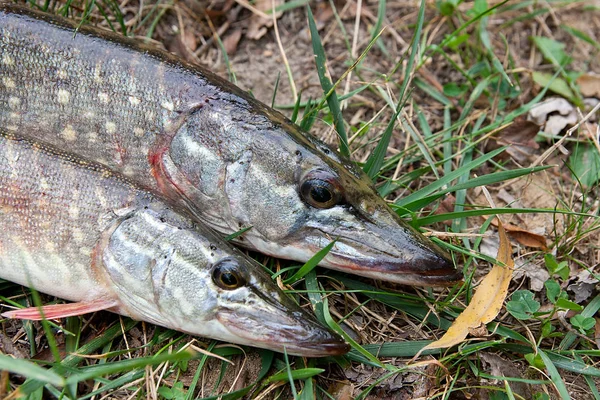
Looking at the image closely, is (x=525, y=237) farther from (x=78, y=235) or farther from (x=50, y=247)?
(x=50, y=247)

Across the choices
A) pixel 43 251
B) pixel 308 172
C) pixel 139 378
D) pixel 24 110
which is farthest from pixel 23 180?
pixel 308 172

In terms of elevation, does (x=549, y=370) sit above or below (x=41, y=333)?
above

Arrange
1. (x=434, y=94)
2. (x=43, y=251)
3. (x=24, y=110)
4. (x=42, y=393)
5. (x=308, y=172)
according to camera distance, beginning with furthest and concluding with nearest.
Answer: (x=434, y=94) < (x=24, y=110) < (x=308, y=172) < (x=43, y=251) < (x=42, y=393)

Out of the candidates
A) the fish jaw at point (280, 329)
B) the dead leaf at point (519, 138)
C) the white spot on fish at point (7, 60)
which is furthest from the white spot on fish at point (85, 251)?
the dead leaf at point (519, 138)

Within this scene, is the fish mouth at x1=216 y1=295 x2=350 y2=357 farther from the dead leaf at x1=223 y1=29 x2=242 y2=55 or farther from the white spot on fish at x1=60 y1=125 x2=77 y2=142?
the dead leaf at x1=223 y1=29 x2=242 y2=55

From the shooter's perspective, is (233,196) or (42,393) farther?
(233,196)

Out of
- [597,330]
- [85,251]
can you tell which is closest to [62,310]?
[85,251]

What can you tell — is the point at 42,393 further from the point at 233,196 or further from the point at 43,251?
the point at 233,196
